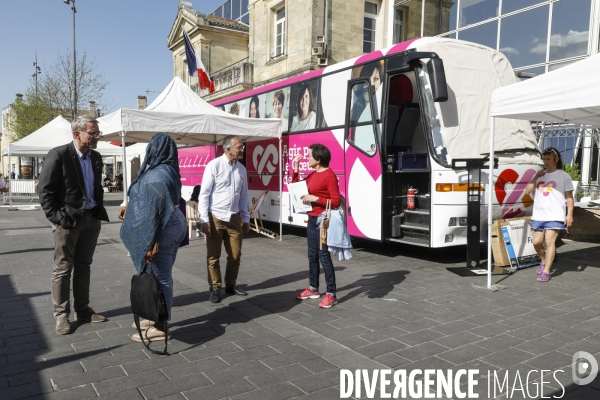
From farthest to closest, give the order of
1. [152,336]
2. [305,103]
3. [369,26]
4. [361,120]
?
[369,26]
[305,103]
[361,120]
[152,336]

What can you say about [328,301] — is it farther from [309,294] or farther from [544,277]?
[544,277]

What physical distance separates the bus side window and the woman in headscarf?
4.54m

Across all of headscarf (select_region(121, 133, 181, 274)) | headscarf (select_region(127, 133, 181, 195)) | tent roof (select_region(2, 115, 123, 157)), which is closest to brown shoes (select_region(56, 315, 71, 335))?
headscarf (select_region(121, 133, 181, 274))

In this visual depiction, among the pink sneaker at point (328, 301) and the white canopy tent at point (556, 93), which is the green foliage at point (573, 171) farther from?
the pink sneaker at point (328, 301)

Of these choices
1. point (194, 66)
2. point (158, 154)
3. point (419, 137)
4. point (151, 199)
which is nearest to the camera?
point (151, 199)

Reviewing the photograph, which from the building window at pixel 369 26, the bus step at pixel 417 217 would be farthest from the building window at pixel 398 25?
the bus step at pixel 417 217

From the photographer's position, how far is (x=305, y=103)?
9961mm

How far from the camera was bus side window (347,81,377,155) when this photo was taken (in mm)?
8102

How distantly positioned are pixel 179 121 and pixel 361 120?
3.37 meters

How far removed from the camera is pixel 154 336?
4289mm

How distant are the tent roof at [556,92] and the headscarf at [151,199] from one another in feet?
13.3

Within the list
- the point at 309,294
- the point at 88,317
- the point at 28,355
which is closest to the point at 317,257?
the point at 309,294

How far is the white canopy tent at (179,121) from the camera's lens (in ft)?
27.9

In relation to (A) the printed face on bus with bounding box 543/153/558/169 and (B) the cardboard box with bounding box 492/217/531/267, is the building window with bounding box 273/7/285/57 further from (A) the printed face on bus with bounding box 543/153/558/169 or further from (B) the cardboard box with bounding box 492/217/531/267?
(A) the printed face on bus with bounding box 543/153/558/169
